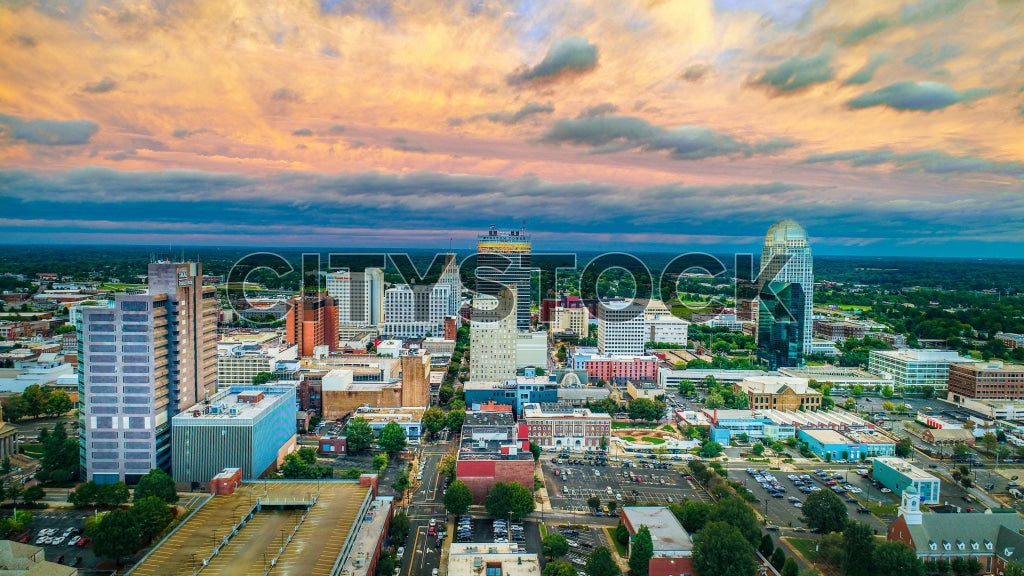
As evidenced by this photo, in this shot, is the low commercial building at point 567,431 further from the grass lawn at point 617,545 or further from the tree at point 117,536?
the tree at point 117,536

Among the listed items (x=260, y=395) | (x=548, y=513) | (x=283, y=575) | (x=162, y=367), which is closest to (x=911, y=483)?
(x=548, y=513)

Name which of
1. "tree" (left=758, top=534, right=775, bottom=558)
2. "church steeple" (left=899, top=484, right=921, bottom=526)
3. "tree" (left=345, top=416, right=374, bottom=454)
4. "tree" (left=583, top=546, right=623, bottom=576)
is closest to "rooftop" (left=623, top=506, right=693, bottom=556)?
"tree" (left=583, top=546, right=623, bottom=576)

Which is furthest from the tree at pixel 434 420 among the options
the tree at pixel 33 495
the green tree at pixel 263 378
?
the tree at pixel 33 495

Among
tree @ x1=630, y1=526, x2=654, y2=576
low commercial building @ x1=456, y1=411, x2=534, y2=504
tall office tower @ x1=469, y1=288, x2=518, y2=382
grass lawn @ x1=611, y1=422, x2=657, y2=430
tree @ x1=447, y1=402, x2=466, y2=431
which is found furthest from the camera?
tall office tower @ x1=469, y1=288, x2=518, y2=382

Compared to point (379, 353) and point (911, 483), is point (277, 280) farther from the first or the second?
point (911, 483)

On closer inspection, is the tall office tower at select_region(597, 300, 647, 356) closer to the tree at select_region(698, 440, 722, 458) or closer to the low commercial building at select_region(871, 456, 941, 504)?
the tree at select_region(698, 440, 722, 458)

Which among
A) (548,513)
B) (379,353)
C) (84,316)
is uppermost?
(84,316)
